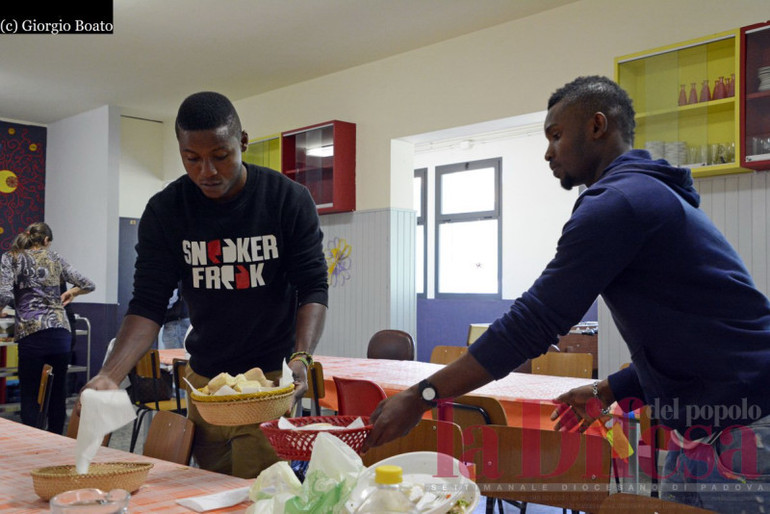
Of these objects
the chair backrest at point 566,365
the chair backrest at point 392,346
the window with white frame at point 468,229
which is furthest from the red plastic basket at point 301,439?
the window with white frame at point 468,229

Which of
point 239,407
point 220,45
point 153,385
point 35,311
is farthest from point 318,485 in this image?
point 220,45

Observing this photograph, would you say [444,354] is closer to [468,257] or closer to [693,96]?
[693,96]

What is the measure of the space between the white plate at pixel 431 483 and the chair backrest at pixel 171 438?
37.0 inches

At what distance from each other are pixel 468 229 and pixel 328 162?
2.72 m

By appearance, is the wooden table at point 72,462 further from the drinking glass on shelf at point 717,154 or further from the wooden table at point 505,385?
the drinking glass on shelf at point 717,154

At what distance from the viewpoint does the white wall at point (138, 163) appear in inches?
328

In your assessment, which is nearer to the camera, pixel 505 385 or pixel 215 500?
pixel 215 500

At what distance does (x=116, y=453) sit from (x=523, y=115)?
13.5 ft

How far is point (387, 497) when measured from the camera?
95 cm

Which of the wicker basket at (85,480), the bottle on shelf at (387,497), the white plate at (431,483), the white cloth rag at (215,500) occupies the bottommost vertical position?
the white cloth rag at (215,500)

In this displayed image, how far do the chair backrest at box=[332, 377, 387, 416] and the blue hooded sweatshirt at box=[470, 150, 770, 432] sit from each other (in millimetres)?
1621

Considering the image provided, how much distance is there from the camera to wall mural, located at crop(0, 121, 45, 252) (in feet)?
27.6

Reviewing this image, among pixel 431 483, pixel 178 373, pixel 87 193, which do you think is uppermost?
pixel 87 193

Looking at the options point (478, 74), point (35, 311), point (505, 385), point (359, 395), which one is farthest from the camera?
point (478, 74)
